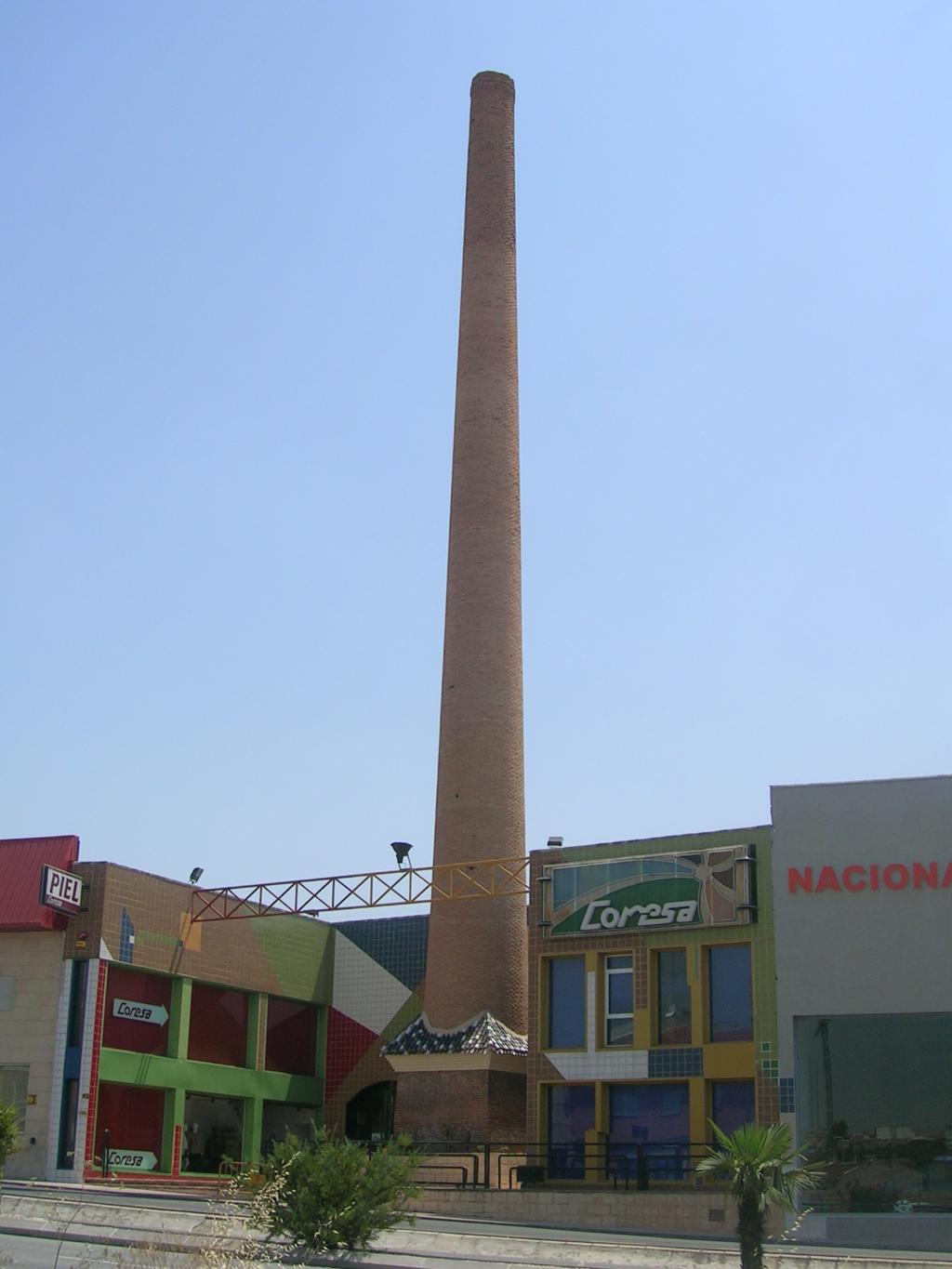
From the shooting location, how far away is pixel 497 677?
43969 millimetres

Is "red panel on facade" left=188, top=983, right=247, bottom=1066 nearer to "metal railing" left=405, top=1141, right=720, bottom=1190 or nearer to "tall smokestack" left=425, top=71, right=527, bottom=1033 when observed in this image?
"tall smokestack" left=425, top=71, right=527, bottom=1033

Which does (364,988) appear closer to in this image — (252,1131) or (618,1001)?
(252,1131)

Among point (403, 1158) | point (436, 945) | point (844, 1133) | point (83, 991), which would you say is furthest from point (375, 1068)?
point (403, 1158)

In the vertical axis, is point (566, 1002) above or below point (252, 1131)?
above

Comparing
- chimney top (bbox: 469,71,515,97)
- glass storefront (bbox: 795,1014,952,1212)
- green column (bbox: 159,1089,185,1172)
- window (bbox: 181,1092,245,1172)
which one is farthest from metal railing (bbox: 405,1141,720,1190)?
chimney top (bbox: 469,71,515,97)

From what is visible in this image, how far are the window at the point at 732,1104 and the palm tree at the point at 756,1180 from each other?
49.1 feet

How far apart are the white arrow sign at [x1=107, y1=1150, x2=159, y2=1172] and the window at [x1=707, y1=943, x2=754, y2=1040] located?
1535cm

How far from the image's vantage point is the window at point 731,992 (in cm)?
3509

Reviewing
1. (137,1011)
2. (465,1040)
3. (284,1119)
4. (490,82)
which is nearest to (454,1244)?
(465,1040)

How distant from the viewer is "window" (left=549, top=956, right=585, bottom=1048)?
3738 cm

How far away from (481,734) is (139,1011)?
1156 centimetres

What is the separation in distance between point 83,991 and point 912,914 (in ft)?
66.0

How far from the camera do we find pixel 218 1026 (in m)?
44.6

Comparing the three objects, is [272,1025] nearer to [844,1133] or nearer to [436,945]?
[436,945]
